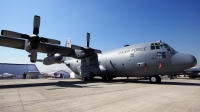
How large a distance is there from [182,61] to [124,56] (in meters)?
6.48

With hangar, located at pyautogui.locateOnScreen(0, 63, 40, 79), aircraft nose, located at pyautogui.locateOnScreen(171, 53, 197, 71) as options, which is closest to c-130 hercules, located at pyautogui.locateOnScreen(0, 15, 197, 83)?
aircraft nose, located at pyautogui.locateOnScreen(171, 53, 197, 71)

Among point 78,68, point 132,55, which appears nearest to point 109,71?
point 132,55

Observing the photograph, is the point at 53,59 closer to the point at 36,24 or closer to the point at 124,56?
the point at 36,24

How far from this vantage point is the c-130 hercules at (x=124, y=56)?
1361cm

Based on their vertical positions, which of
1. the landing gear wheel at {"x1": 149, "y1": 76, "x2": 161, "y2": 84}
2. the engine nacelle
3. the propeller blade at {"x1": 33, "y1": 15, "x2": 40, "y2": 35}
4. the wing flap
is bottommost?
the landing gear wheel at {"x1": 149, "y1": 76, "x2": 161, "y2": 84}

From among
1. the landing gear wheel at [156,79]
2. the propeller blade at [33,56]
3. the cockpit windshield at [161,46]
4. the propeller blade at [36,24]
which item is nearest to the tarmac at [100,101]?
the cockpit windshield at [161,46]

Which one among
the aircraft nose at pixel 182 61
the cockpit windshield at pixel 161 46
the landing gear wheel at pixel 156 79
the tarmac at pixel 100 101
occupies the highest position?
the cockpit windshield at pixel 161 46

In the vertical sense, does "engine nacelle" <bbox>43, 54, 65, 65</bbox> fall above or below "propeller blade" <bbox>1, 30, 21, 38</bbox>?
below

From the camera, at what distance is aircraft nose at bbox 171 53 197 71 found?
12859 mm

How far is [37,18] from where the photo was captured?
47.2ft

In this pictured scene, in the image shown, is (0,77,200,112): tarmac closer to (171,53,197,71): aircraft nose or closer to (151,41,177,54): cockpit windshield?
(171,53,197,71): aircraft nose

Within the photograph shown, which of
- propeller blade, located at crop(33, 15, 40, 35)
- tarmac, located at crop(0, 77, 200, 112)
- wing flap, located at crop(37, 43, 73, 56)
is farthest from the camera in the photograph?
wing flap, located at crop(37, 43, 73, 56)

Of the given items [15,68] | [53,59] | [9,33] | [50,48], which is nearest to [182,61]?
[53,59]

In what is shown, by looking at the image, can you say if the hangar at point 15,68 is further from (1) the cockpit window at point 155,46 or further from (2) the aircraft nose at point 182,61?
(2) the aircraft nose at point 182,61
